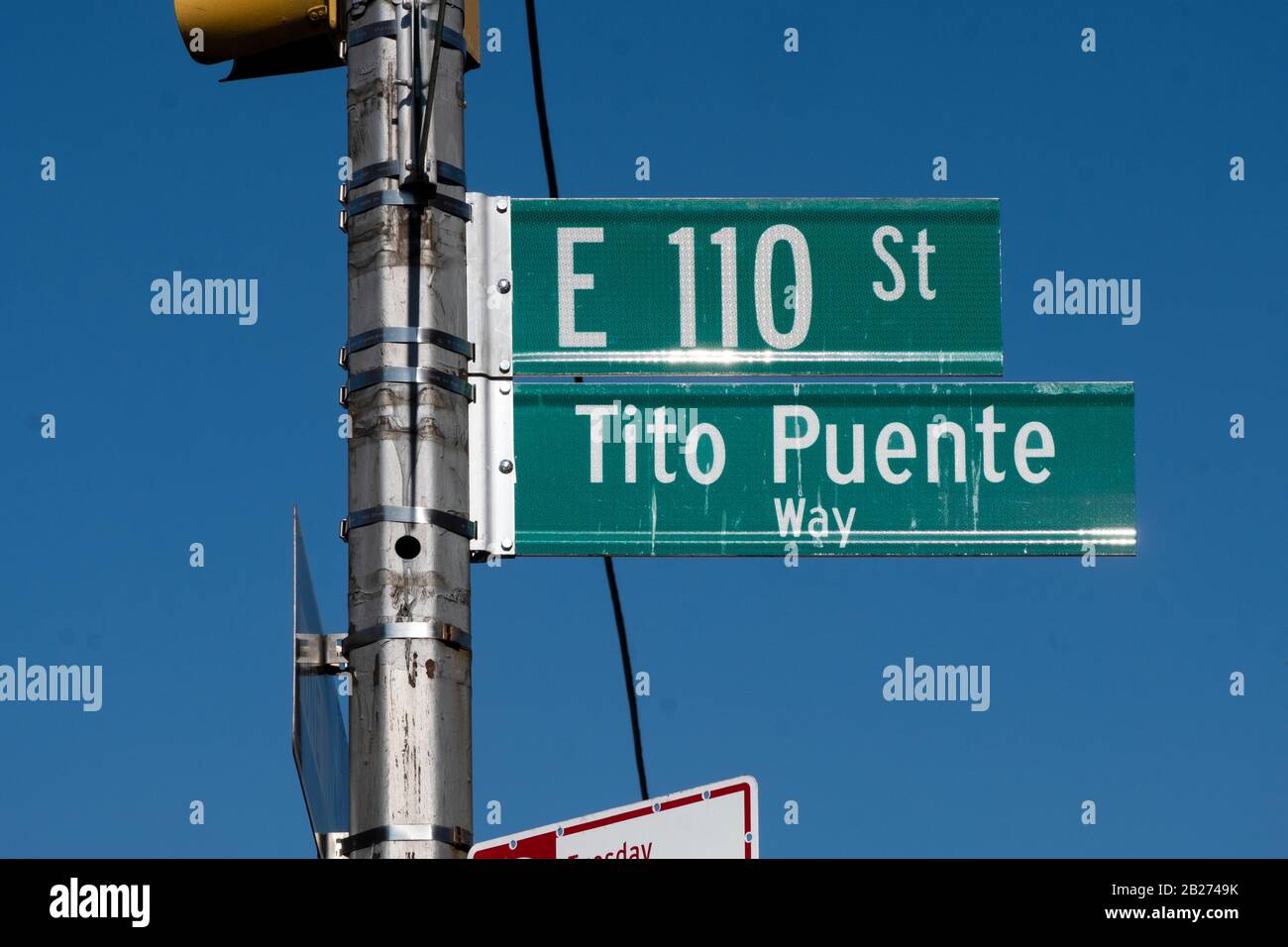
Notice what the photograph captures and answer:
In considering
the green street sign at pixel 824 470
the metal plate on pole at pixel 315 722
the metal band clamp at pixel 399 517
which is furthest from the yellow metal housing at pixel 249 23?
the metal plate on pole at pixel 315 722

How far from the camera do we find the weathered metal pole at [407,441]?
25.4 feet

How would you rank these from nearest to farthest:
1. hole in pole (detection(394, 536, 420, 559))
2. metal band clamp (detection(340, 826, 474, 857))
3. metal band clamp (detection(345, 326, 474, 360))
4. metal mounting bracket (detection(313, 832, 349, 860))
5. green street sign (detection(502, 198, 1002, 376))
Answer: metal band clamp (detection(340, 826, 474, 857)), metal mounting bracket (detection(313, 832, 349, 860)), hole in pole (detection(394, 536, 420, 559)), metal band clamp (detection(345, 326, 474, 360)), green street sign (detection(502, 198, 1002, 376))

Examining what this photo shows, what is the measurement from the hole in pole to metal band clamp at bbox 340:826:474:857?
0.74 m

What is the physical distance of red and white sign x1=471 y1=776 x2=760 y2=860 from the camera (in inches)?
306

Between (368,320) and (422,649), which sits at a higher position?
(368,320)

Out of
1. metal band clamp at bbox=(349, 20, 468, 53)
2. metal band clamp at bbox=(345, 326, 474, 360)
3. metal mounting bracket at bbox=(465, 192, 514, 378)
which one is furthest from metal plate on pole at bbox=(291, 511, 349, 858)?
metal band clamp at bbox=(349, 20, 468, 53)

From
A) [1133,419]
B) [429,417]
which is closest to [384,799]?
[429,417]

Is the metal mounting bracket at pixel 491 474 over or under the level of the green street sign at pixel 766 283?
under

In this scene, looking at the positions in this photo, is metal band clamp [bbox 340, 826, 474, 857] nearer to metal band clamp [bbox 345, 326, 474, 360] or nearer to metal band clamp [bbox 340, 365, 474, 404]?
metal band clamp [bbox 340, 365, 474, 404]

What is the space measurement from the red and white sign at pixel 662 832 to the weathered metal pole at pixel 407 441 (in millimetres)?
207

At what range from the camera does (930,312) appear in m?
8.63

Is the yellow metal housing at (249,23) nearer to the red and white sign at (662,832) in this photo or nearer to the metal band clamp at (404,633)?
the metal band clamp at (404,633)
